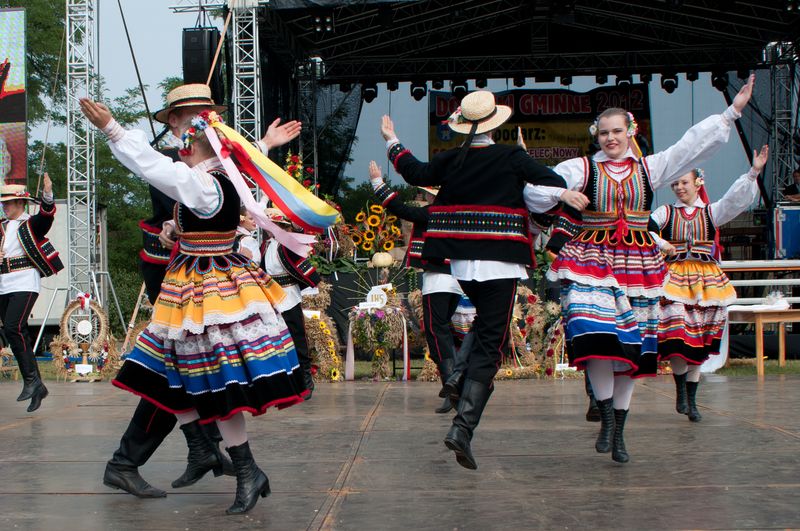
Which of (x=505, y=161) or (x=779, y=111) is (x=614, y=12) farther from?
(x=505, y=161)

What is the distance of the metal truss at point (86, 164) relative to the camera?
47.1ft

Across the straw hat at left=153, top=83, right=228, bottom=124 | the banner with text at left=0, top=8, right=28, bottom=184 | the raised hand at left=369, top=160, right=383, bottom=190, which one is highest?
the banner with text at left=0, top=8, right=28, bottom=184

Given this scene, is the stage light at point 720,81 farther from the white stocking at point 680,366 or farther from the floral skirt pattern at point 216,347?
the floral skirt pattern at point 216,347

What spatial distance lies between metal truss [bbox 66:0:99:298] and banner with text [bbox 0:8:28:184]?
2054mm

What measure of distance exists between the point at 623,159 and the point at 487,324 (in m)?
1.16

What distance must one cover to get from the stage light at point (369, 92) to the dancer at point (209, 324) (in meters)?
17.1

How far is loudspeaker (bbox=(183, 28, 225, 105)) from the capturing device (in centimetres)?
1602

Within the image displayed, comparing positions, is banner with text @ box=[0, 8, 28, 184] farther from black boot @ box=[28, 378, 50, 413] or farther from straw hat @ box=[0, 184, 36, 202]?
black boot @ box=[28, 378, 50, 413]

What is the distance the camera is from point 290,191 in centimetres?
409

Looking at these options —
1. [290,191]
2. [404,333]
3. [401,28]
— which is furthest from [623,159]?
[401,28]

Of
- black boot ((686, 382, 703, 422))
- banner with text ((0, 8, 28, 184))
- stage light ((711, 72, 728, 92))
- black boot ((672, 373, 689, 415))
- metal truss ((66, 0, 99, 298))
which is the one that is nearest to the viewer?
black boot ((686, 382, 703, 422))

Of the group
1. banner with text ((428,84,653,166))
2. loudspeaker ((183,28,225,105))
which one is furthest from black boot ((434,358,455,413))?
banner with text ((428,84,653,166))

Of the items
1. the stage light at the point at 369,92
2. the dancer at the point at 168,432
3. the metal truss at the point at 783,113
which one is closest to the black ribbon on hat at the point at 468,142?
the dancer at the point at 168,432

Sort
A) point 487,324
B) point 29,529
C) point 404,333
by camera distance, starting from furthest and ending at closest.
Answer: point 404,333, point 487,324, point 29,529
